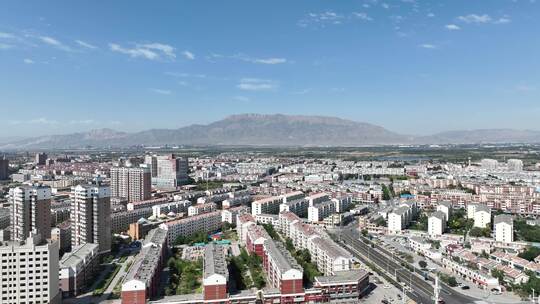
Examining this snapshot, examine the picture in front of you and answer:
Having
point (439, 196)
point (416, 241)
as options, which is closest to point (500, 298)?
point (416, 241)

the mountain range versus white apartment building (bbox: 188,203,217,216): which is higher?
the mountain range

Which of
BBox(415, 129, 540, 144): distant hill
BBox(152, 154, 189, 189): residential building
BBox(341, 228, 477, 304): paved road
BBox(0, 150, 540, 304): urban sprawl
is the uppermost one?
BBox(415, 129, 540, 144): distant hill

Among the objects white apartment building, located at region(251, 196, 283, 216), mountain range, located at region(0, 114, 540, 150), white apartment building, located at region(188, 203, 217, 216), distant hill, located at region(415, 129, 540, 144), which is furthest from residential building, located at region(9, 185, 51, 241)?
distant hill, located at region(415, 129, 540, 144)

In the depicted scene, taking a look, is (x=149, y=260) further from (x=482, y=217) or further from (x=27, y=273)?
(x=482, y=217)

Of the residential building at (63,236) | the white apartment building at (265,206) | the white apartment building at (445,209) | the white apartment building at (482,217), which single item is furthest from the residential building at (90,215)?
the white apartment building at (482,217)

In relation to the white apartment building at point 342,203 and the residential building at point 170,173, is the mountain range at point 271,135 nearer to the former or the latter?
the residential building at point 170,173

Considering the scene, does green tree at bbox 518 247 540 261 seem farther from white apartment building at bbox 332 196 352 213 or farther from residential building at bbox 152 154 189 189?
residential building at bbox 152 154 189 189
